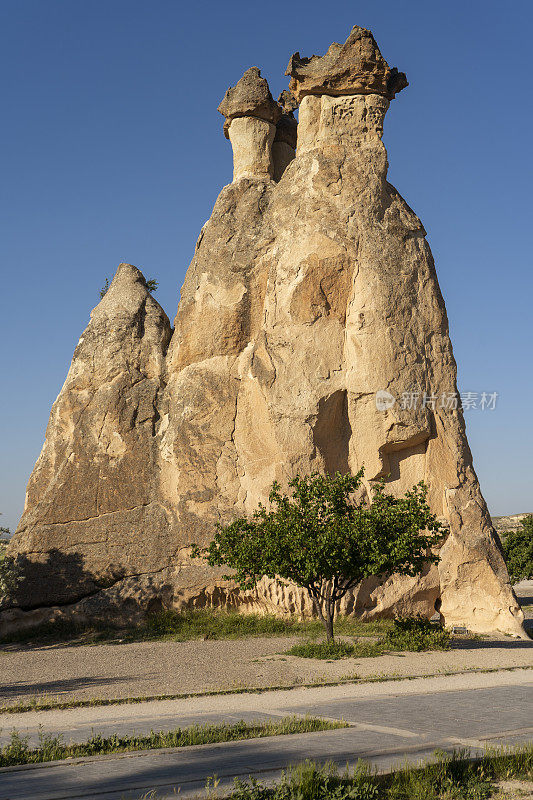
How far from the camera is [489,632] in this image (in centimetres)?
1864

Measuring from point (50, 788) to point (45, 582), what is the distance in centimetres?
1523

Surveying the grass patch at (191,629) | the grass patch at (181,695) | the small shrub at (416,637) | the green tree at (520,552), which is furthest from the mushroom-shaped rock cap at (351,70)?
the green tree at (520,552)

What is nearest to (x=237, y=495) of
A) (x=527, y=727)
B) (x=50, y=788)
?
(x=527, y=727)

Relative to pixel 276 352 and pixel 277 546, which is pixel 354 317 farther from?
pixel 277 546

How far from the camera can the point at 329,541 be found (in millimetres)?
13664

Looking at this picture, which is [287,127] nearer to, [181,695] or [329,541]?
[329,541]

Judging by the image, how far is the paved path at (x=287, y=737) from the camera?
17.1 feet

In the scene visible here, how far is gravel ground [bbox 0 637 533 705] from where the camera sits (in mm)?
10531

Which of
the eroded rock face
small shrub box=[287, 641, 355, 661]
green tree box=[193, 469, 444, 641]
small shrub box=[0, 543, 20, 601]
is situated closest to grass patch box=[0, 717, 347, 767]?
small shrub box=[287, 641, 355, 661]

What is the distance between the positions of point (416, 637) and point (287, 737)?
8638 mm

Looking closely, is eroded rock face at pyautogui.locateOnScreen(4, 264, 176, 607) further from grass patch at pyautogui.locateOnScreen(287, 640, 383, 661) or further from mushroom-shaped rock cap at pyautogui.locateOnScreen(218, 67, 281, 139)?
mushroom-shaped rock cap at pyautogui.locateOnScreen(218, 67, 281, 139)

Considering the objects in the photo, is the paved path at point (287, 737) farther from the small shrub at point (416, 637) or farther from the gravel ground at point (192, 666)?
the small shrub at point (416, 637)

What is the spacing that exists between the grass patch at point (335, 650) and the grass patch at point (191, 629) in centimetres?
247

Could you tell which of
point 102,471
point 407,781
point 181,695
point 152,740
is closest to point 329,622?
point 181,695
